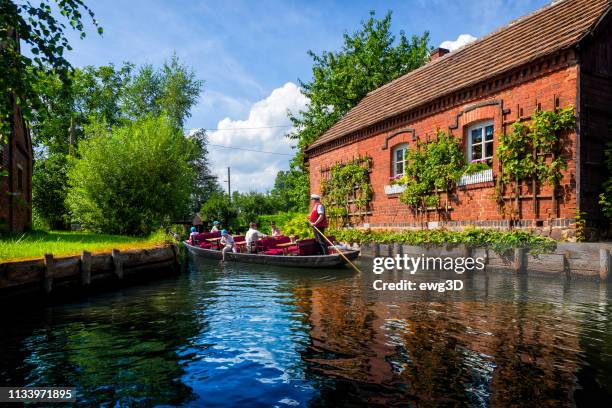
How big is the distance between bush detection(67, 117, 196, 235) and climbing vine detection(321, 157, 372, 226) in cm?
743

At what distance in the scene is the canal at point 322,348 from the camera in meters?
3.61

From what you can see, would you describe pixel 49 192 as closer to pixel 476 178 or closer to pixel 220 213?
pixel 220 213

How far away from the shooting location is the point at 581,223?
33.8 ft

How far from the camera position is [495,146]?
12453mm

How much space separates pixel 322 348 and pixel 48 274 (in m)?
6.28

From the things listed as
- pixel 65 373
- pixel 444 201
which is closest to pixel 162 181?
pixel 444 201

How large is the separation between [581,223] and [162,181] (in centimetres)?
1486

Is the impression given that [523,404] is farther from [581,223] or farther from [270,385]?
[581,223]

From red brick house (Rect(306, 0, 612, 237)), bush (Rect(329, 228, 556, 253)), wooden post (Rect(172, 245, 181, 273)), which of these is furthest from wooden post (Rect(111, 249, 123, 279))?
red brick house (Rect(306, 0, 612, 237))

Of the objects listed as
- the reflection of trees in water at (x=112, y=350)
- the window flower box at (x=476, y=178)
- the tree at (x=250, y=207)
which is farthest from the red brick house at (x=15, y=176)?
the tree at (x=250, y=207)

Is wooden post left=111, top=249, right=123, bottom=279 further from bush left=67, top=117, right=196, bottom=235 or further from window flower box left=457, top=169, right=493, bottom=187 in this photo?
window flower box left=457, top=169, right=493, bottom=187

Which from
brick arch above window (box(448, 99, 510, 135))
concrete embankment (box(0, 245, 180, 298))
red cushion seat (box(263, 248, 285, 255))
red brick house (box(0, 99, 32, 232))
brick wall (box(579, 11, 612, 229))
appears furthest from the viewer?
red cushion seat (box(263, 248, 285, 255))

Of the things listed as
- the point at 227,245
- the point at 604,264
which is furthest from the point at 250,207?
the point at 604,264

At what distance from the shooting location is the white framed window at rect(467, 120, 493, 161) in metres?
13.0
